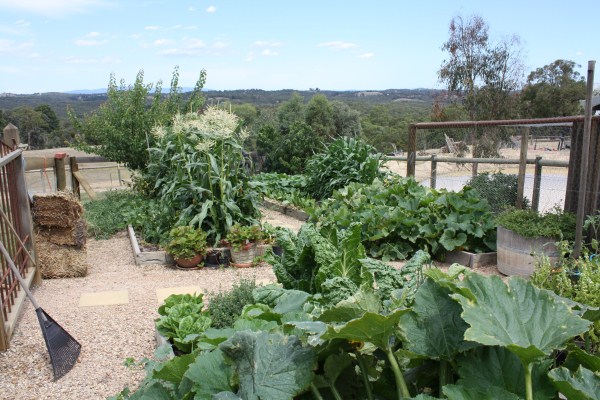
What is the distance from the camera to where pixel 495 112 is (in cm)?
2150

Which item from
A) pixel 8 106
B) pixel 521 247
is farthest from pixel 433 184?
pixel 8 106

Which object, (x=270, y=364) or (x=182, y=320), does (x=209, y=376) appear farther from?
(x=182, y=320)

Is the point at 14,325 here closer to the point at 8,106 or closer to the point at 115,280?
the point at 115,280

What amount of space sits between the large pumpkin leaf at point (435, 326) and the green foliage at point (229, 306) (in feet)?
8.15

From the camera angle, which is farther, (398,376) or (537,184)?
(537,184)

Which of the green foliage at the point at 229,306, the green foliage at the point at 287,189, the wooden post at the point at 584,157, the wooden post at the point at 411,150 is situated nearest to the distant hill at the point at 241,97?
the green foliage at the point at 287,189

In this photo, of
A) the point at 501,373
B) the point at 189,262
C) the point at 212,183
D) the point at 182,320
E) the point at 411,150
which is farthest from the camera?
the point at 411,150

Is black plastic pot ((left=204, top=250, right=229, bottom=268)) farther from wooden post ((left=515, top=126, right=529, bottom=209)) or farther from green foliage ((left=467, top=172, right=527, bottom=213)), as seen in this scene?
wooden post ((left=515, top=126, right=529, bottom=209))

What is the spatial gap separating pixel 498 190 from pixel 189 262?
4.16 m

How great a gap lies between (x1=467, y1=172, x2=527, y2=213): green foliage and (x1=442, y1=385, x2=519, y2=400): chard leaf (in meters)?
6.25

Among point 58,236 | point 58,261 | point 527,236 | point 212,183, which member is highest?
point 212,183

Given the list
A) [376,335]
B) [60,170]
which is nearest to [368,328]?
[376,335]

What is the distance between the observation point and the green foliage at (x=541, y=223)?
18.3 feet

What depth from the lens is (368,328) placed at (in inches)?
46.9
